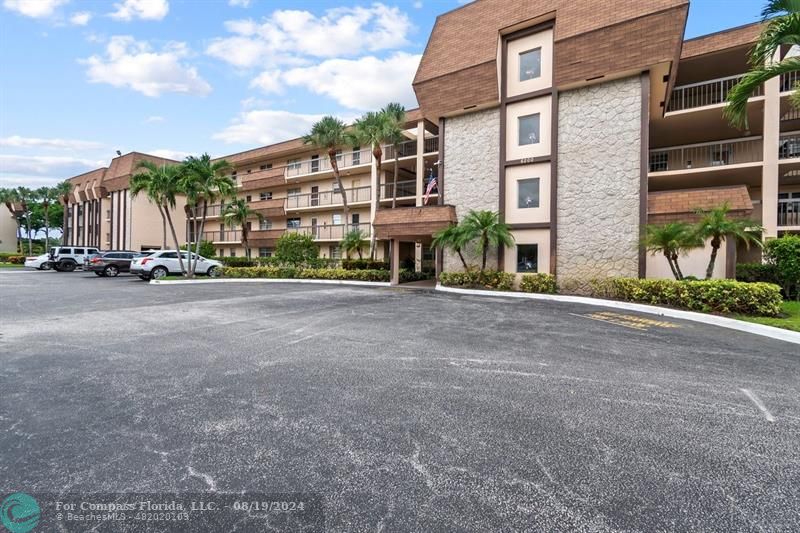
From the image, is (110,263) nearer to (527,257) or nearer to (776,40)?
(527,257)

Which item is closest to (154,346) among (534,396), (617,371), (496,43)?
(534,396)

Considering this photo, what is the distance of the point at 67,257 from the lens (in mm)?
31797

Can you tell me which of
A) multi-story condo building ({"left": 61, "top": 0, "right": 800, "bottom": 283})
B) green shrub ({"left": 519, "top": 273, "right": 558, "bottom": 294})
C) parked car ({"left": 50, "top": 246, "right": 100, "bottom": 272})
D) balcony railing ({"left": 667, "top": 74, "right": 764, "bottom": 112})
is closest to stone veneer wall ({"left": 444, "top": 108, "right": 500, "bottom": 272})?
multi-story condo building ({"left": 61, "top": 0, "right": 800, "bottom": 283})

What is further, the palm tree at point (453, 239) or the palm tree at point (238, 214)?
the palm tree at point (238, 214)

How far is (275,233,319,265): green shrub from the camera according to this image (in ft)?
81.9

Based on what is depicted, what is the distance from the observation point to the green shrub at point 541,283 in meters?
15.9

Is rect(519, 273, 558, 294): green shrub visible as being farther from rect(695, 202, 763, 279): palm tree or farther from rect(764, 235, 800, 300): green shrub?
rect(764, 235, 800, 300): green shrub

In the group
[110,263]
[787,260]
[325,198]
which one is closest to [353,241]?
[325,198]

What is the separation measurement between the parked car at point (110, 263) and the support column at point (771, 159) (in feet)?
117

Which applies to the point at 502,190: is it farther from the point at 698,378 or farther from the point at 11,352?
the point at 11,352

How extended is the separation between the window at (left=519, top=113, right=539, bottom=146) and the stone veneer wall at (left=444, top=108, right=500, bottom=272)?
114 centimetres

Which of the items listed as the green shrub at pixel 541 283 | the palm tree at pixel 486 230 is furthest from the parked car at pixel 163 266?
the green shrub at pixel 541 283

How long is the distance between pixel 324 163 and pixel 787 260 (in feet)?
91.5

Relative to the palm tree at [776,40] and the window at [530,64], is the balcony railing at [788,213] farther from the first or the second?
the window at [530,64]
